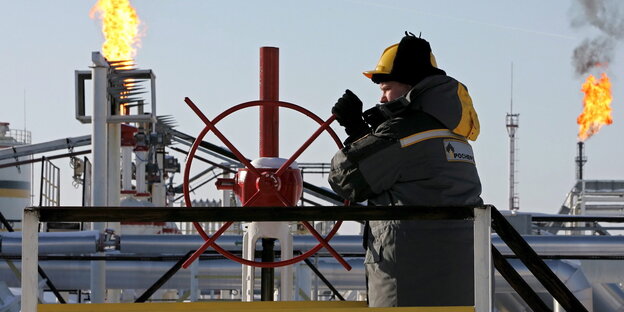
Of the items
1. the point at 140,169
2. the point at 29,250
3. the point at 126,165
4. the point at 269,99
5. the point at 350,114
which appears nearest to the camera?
the point at 29,250

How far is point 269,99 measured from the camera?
4840 mm

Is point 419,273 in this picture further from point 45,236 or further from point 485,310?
point 45,236

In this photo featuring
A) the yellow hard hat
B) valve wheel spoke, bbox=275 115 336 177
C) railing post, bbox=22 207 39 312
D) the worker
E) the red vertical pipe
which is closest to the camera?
railing post, bbox=22 207 39 312

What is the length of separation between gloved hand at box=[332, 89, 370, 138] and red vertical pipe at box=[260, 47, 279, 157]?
0.97m

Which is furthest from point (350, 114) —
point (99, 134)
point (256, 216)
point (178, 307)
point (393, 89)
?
point (99, 134)

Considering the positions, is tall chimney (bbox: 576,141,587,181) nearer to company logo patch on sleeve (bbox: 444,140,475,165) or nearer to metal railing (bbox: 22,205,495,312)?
company logo patch on sleeve (bbox: 444,140,475,165)

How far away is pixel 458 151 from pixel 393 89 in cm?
35

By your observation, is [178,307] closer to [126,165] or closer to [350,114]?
[350,114]

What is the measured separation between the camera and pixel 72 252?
360 inches

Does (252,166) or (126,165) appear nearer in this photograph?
(252,166)

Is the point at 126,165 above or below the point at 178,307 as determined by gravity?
above

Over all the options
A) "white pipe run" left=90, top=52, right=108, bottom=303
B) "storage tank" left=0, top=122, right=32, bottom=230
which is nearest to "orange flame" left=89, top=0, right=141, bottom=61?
"white pipe run" left=90, top=52, right=108, bottom=303

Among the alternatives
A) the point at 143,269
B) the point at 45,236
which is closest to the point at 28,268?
the point at 143,269

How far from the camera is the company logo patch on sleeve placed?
11.8 ft
